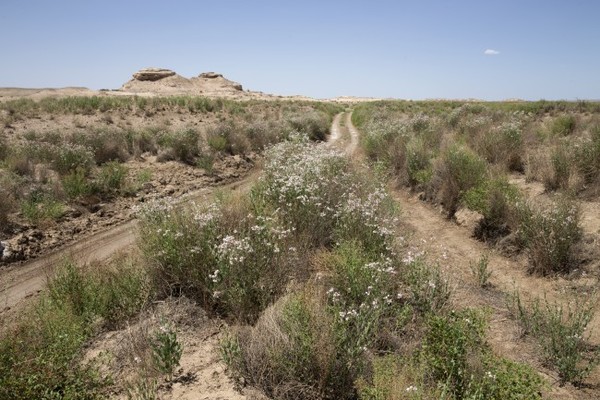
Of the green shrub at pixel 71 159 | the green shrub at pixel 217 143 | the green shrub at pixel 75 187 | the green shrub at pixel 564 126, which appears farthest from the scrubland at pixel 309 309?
the green shrub at pixel 217 143

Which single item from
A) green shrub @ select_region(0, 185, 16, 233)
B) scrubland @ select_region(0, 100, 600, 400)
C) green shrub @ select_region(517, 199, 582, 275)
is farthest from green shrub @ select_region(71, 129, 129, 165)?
green shrub @ select_region(517, 199, 582, 275)

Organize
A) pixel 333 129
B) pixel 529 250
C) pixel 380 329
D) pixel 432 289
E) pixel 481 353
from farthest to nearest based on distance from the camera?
pixel 333 129 → pixel 529 250 → pixel 432 289 → pixel 380 329 → pixel 481 353

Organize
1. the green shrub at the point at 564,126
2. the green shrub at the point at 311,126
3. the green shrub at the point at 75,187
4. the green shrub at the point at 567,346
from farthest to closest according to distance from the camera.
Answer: the green shrub at the point at 311,126
the green shrub at the point at 564,126
the green shrub at the point at 75,187
the green shrub at the point at 567,346

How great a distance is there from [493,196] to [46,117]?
2518 cm

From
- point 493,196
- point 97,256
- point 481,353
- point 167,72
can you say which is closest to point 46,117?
point 97,256

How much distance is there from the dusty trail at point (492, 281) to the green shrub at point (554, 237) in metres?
0.32

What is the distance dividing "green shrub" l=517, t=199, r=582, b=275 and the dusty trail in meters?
0.32

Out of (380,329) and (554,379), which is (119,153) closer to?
(380,329)

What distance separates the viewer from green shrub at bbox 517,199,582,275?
7.51 metres

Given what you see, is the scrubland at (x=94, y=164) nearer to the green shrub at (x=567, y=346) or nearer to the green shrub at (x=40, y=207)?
the green shrub at (x=40, y=207)

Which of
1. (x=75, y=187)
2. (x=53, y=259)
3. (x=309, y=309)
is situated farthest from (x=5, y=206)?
(x=309, y=309)

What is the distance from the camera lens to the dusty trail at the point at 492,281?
17.7ft

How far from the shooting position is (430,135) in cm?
1650

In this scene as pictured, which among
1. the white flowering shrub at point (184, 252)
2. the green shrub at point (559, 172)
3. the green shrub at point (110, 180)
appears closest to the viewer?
the white flowering shrub at point (184, 252)
